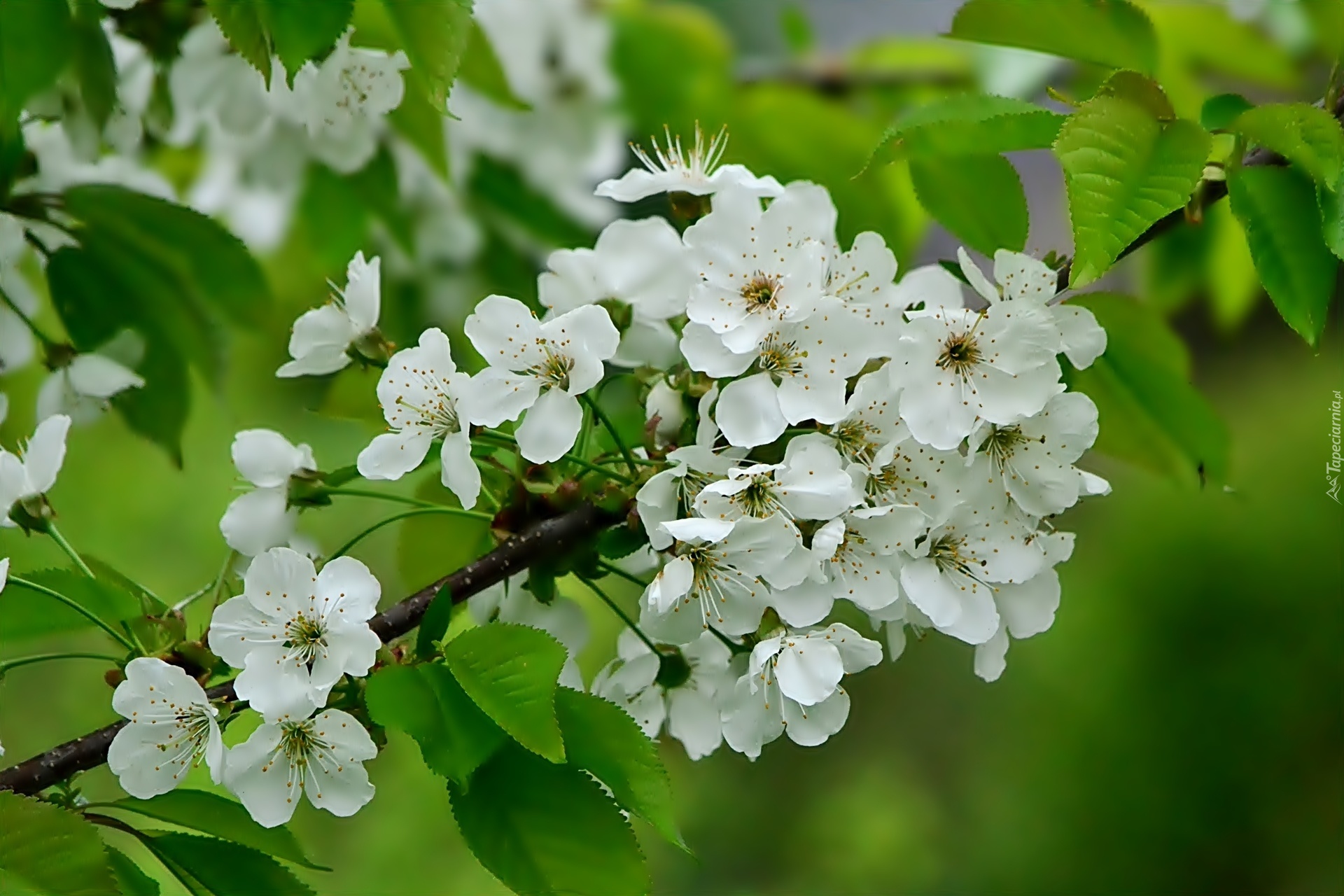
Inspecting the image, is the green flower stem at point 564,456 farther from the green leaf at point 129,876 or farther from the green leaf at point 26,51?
the green leaf at point 26,51

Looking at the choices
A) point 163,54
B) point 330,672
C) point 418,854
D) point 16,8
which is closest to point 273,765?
point 330,672

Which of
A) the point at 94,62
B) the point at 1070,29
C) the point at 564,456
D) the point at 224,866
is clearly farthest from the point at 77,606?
the point at 1070,29

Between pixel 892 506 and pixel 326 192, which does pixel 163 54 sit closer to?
pixel 326 192

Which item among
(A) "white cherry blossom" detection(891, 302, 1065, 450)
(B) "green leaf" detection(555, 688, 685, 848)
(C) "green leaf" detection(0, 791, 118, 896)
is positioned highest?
(A) "white cherry blossom" detection(891, 302, 1065, 450)

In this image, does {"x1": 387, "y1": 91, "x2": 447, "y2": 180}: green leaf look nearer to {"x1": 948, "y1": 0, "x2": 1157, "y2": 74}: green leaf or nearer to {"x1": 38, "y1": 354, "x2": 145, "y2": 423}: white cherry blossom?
{"x1": 38, "y1": 354, "x2": 145, "y2": 423}: white cherry blossom

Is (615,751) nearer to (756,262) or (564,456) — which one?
(564,456)

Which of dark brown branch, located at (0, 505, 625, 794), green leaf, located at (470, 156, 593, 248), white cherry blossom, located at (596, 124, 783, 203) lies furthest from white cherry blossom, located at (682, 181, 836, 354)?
green leaf, located at (470, 156, 593, 248)

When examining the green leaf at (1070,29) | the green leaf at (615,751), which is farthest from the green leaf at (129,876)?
the green leaf at (1070,29)
